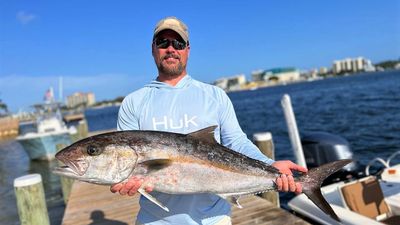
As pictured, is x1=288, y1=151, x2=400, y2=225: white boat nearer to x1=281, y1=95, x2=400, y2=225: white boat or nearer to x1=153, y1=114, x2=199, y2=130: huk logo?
x1=281, y1=95, x2=400, y2=225: white boat

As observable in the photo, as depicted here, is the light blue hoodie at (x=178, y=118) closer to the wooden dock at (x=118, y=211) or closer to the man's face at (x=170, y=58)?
the man's face at (x=170, y=58)

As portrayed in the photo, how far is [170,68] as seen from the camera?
283 centimetres

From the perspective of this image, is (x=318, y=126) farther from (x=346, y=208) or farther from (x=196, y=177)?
(x=196, y=177)

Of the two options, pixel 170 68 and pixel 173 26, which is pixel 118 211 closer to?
pixel 170 68

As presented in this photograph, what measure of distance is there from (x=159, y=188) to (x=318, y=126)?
1031 inches

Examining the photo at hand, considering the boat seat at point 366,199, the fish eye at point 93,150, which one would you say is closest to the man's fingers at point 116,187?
the fish eye at point 93,150

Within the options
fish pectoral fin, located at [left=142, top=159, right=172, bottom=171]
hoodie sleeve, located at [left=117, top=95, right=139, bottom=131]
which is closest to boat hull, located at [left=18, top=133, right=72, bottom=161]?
hoodie sleeve, located at [left=117, top=95, right=139, bottom=131]

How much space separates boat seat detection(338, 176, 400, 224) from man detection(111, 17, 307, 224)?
12.1 ft

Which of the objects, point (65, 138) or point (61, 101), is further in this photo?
point (61, 101)

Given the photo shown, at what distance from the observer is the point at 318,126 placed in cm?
2720

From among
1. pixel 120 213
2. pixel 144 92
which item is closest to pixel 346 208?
pixel 120 213

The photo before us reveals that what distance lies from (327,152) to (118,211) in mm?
5403

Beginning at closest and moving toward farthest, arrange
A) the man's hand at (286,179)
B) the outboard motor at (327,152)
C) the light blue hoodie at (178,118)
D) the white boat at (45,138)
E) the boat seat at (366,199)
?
the light blue hoodie at (178,118), the man's hand at (286,179), the boat seat at (366,199), the outboard motor at (327,152), the white boat at (45,138)

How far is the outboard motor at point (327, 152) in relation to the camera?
9.26 m
